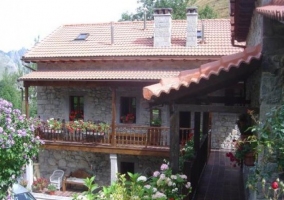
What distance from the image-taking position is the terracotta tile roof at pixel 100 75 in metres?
12.9

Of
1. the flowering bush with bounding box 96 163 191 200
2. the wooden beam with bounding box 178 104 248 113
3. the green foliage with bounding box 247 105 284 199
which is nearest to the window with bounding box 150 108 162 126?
the flowering bush with bounding box 96 163 191 200

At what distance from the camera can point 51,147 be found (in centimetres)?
1391

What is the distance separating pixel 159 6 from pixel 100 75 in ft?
62.9

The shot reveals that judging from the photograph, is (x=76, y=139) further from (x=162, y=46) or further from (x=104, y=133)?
(x=162, y=46)

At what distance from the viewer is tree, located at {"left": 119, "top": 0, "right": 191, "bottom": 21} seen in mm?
29667

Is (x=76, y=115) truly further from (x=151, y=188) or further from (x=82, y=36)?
(x=151, y=188)

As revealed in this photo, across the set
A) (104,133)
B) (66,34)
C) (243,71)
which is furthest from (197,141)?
(66,34)

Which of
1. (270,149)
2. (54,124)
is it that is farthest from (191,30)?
(270,149)

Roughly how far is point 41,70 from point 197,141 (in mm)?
9653

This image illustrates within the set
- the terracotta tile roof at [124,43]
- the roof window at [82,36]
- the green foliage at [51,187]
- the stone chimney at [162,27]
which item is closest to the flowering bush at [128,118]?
the terracotta tile roof at [124,43]

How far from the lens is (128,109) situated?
49.2 ft

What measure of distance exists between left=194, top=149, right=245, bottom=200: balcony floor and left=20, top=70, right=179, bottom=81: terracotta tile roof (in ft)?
12.6

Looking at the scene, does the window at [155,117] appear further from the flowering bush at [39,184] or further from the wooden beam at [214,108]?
the wooden beam at [214,108]

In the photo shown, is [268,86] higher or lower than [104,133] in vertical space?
higher
